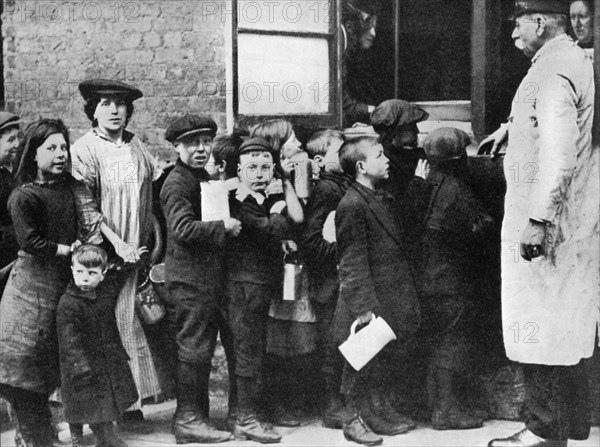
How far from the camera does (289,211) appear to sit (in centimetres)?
489

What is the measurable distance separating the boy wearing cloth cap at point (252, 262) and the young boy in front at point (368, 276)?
359mm

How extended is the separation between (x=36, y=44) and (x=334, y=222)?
2.03 m

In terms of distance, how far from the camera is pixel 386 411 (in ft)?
16.1

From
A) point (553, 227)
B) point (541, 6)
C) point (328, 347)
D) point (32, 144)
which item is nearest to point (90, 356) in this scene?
point (32, 144)

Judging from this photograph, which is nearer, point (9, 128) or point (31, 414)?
point (31, 414)

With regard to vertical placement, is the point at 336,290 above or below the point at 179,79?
below

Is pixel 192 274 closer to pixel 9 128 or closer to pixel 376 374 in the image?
pixel 376 374

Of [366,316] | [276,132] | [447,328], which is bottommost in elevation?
[447,328]

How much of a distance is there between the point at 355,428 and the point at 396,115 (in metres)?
1.71

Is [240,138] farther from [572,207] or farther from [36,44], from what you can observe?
[572,207]

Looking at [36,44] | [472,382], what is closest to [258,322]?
[472,382]

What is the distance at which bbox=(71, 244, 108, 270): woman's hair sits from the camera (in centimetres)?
468

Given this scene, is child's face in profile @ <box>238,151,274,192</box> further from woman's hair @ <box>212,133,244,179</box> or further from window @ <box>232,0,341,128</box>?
window @ <box>232,0,341,128</box>

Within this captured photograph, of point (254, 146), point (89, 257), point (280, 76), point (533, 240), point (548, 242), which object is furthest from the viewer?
point (280, 76)
